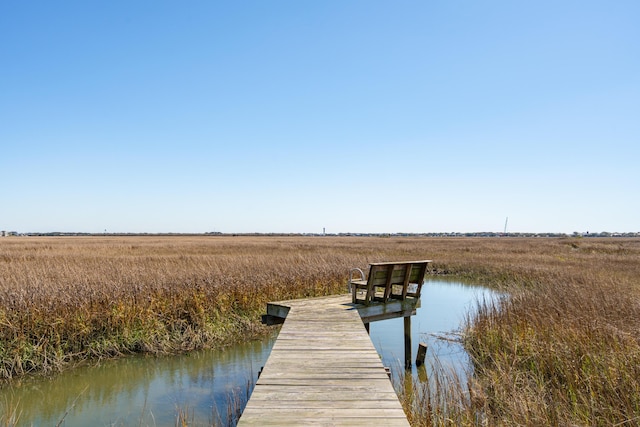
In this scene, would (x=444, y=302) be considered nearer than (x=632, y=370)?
No

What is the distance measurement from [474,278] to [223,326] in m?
15.8

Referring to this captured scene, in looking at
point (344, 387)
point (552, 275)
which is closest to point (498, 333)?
point (344, 387)

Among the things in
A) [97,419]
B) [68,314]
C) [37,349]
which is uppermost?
[68,314]

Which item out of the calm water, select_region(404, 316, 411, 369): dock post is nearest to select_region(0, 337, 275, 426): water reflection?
the calm water

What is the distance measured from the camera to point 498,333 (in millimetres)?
7957

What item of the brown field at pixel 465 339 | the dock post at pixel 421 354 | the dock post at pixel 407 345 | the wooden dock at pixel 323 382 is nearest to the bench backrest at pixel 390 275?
the dock post at pixel 407 345

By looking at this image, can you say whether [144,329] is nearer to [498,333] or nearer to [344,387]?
[344,387]

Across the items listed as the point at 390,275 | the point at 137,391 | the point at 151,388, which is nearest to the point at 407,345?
the point at 390,275

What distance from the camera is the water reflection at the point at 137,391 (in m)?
5.93

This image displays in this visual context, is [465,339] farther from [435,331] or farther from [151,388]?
[151,388]

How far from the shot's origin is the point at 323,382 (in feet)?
13.4

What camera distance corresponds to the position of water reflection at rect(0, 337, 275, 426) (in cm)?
593

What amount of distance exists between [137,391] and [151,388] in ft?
0.71

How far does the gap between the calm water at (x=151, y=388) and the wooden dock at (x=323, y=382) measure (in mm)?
1242
